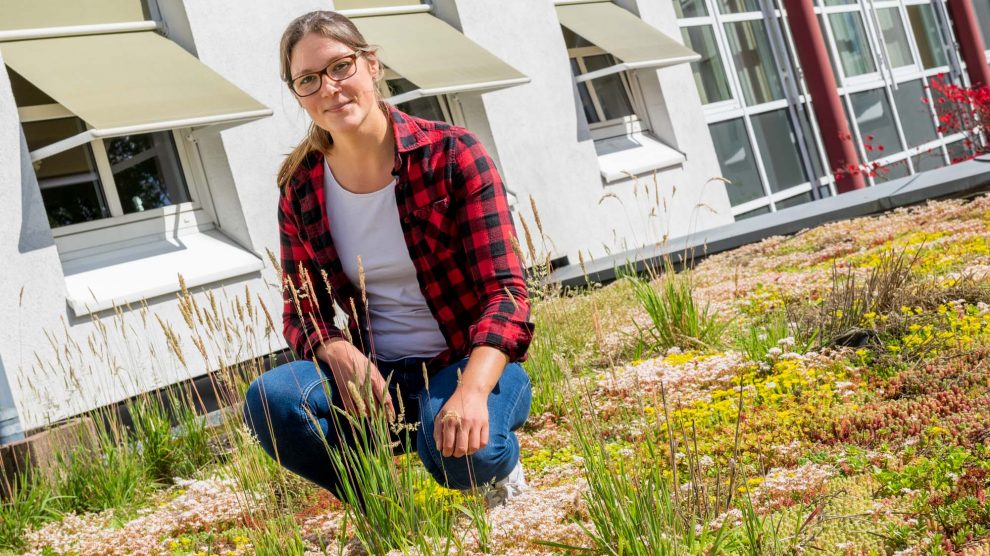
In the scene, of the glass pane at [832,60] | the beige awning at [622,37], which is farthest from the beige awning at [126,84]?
the glass pane at [832,60]

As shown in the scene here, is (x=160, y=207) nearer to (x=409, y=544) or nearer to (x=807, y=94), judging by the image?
(x=409, y=544)

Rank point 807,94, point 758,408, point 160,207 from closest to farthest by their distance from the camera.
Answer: point 758,408
point 160,207
point 807,94

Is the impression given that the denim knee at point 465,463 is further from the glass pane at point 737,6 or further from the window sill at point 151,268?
the glass pane at point 737,6

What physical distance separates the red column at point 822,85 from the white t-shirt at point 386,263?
11.0m

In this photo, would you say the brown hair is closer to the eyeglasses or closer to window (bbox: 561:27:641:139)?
the eyeglasses

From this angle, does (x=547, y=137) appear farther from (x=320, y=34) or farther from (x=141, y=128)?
(x=320, y=34)

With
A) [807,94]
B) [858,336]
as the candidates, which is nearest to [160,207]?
[858,336]

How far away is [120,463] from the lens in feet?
12.7

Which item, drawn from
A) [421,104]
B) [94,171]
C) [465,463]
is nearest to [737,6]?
[421,104]

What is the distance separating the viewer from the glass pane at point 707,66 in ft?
40.3

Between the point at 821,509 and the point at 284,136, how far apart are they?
6.02 meters

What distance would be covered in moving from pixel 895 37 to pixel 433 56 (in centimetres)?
1055

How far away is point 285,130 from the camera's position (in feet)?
24.8

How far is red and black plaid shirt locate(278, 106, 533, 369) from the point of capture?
2506 mm
